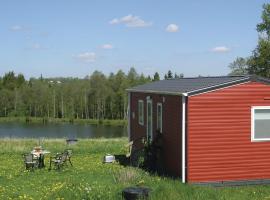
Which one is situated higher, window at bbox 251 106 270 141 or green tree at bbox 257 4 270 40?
green tree at bbox 257 4 270 40

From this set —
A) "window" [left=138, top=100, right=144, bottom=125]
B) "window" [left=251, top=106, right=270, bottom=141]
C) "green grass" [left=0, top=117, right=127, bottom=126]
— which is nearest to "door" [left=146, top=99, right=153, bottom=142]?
"window" [left=138, top=100, right=144, bottom=125]

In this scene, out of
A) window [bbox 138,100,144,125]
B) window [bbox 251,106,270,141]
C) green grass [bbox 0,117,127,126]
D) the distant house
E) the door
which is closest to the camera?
the distant house

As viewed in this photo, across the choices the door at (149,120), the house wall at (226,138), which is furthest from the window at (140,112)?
the house wall at (226,138)

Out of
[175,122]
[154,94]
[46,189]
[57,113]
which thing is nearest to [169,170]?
[175,122]

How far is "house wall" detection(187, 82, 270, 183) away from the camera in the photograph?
1449 cm

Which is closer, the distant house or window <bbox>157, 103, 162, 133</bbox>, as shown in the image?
the distant house

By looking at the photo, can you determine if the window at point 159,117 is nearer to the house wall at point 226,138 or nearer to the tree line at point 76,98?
the house wall at point 226,138

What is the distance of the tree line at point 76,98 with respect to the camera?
323ft

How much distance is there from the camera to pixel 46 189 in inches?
530

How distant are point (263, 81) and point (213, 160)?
289 cm

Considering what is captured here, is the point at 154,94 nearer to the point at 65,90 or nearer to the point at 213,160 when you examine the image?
the point at 213,160

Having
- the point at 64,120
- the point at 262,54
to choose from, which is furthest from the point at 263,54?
the point at 64,120

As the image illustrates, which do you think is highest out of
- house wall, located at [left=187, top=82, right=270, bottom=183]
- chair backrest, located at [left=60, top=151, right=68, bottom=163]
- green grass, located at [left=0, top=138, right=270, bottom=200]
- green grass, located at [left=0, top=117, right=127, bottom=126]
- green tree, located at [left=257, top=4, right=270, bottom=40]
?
green tree, located at [left=257, top=4, right=270, bottom=40]

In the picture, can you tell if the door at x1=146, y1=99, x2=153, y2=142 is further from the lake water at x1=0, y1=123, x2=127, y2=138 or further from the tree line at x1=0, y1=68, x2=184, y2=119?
the tree line at x1=0, y1=68, x2=184, y2=119
